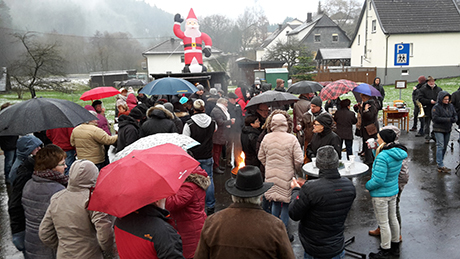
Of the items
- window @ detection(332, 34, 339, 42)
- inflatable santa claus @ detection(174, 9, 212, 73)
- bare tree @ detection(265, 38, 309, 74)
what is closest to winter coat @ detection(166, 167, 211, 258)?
inflatable santa claus @ detection(174, 9, 212, 73)

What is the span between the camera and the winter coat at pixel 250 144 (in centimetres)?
586

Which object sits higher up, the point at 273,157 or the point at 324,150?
the point at 324,150

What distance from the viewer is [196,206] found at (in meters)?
3.43

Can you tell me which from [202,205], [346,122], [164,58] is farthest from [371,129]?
[164,58]

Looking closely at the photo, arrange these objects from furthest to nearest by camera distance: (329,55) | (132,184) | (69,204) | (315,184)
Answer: (329,55) → (315,184) → (69,204) → (132,184)

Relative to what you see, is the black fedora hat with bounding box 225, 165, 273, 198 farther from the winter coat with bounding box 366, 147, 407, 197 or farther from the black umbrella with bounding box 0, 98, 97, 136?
the black umbrella with bounding box 0, 98, 97, 136

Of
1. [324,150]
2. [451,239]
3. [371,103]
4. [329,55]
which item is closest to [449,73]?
[329,55]

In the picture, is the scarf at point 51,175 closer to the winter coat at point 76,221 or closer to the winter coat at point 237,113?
the winter coat at point 76,221

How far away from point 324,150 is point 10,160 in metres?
7.51

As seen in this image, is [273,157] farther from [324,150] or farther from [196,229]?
[196,229]

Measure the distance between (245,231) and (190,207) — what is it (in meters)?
1.19

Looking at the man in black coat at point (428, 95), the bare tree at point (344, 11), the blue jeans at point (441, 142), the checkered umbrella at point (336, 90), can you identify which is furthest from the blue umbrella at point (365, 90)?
the bare tree at point (344, 11)

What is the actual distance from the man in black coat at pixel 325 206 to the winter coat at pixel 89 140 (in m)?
4.15

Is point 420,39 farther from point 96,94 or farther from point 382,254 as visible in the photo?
point 382,254
